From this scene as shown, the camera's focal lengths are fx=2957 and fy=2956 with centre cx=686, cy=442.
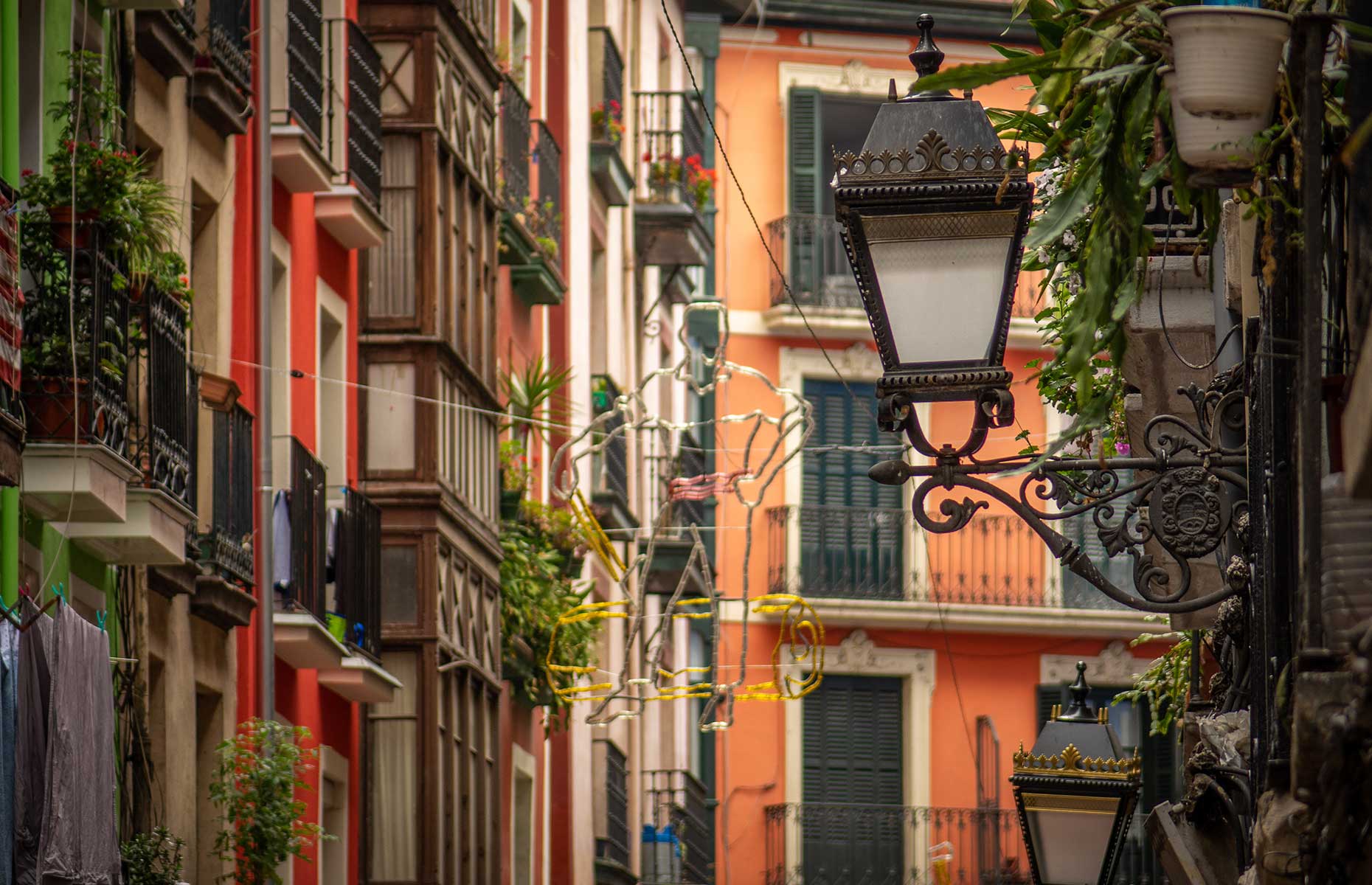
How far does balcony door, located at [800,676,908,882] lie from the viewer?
34.7 metres

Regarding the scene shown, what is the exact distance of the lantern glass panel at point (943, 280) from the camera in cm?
762

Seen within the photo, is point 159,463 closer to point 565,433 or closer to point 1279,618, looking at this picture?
point 1279,618

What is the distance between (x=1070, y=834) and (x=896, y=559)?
24.1 meters

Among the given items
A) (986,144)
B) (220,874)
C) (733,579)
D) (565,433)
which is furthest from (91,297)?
(733,579)

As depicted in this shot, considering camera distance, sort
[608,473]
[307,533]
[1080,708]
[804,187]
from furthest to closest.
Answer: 1. [804,187]
2. [608,473]
3. [307,533]
4. [1080,708]

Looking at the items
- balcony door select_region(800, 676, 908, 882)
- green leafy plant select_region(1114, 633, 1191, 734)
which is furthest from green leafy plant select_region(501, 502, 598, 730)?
green leafy plant select_region(1114, 633, 1191, 734)

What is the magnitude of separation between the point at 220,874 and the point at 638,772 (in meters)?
15.7

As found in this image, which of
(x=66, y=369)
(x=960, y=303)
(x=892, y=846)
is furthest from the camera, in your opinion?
(x=892, y=846)

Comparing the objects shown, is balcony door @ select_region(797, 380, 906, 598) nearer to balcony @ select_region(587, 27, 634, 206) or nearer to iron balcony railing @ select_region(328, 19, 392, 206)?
balcony @ select_region(587, 27, 634, 206)

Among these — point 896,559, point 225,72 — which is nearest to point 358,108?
point 225,72

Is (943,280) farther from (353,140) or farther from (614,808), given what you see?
(614,808)

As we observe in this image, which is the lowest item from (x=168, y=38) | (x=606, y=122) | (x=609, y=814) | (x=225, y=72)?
(x=609, y=814)

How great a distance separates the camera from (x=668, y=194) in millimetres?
32688

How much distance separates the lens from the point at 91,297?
12.8m
